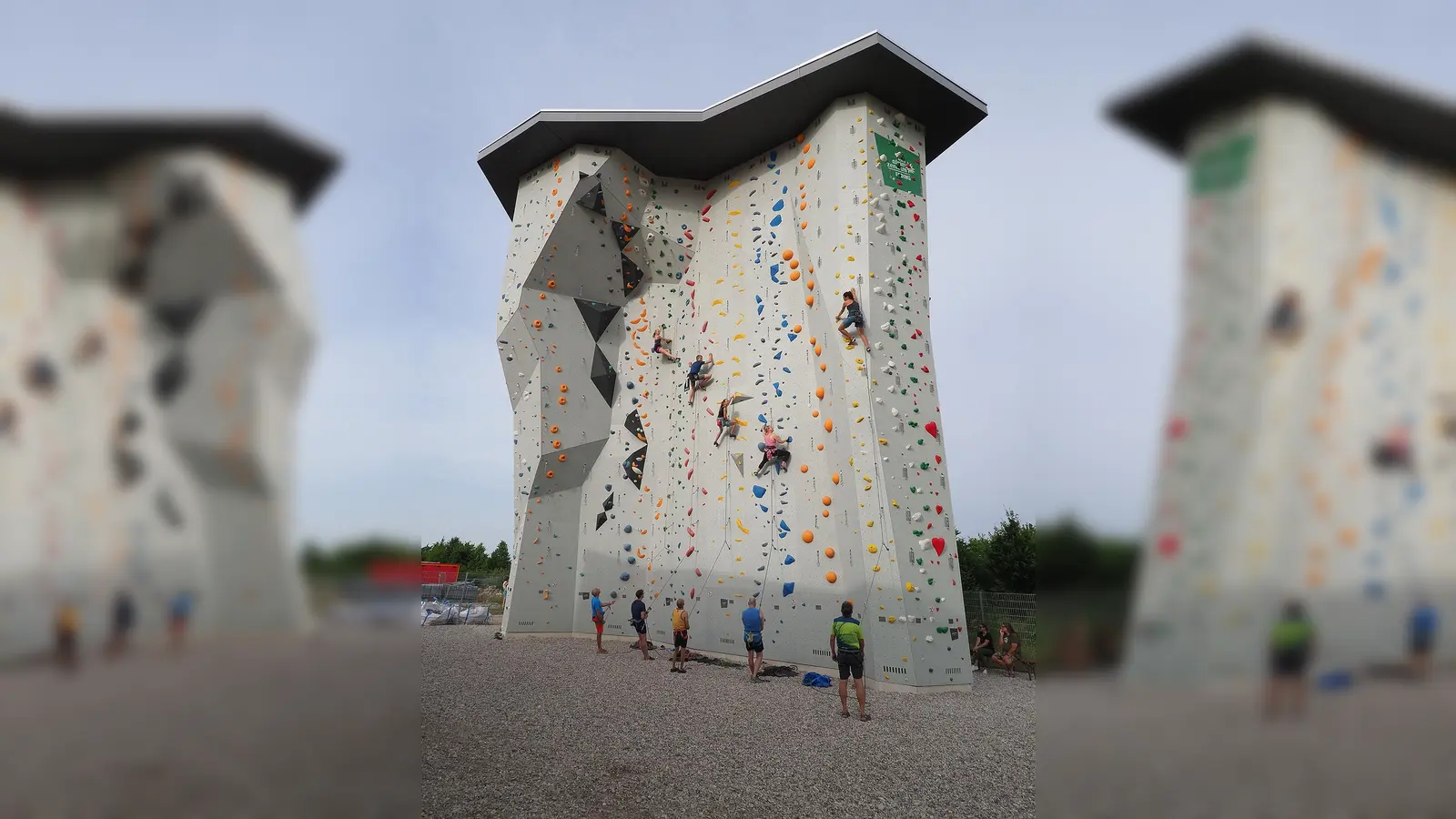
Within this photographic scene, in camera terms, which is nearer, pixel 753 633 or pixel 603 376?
pixel 753 633

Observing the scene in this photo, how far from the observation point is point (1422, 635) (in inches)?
37.9

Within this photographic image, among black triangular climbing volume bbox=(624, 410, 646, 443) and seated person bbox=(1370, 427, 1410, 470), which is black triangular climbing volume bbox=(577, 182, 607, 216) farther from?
seated person bbox=(1370, 427, 1410, 470)

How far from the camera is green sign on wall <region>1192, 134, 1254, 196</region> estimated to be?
104 centimetres

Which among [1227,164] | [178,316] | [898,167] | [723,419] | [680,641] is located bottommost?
[680,641]

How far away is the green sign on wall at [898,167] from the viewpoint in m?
11.1

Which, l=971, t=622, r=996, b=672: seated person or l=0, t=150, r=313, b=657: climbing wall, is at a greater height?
l=0, t=150, r=313, b=657: climbing wall

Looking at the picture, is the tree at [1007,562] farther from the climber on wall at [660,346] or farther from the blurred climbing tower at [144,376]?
the blurred climbing tower at [144,376]

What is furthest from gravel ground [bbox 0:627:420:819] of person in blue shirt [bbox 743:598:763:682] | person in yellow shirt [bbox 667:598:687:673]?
person in yellow shirt [bbox 667:598:687:673]

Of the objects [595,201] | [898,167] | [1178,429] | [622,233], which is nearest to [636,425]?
[622,233]

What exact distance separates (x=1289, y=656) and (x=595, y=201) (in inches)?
555

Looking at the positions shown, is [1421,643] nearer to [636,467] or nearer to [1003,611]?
[1003,611]

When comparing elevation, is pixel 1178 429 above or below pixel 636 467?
below

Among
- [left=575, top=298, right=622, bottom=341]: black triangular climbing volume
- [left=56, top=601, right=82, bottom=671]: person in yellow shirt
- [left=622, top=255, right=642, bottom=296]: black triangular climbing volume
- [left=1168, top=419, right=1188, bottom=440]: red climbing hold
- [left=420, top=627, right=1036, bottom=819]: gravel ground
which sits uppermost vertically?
[left=622, top=255, right=642, bottom=296]: black triangular climbing volume

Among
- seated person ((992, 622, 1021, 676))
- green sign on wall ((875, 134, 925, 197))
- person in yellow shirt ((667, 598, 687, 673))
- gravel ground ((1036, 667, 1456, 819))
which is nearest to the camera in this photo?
gravel ground ((1036, 667, 1456, 819))
